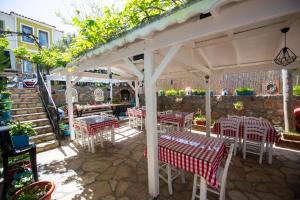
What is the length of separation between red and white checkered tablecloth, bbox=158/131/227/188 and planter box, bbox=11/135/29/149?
2573mm

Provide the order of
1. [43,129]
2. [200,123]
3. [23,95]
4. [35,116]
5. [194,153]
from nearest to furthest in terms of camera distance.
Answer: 1. [194,153]
2. [43,129]
3. [35,116]
4. [23,95]
5. [200,123]

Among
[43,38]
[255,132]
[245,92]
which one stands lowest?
[255,132]

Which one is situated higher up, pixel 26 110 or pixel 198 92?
pixel 198 92

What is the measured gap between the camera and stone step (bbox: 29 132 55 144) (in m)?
4.95

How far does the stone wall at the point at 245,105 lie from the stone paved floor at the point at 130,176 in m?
2.44

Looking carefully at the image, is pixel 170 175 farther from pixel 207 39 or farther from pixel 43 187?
pixel 207 39

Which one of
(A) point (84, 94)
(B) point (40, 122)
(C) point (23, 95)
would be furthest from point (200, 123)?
(A) point (84, 94)

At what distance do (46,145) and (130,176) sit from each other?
3.42 m

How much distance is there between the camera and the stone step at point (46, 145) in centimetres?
478

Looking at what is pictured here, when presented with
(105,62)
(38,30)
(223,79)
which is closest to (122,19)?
(105,62)

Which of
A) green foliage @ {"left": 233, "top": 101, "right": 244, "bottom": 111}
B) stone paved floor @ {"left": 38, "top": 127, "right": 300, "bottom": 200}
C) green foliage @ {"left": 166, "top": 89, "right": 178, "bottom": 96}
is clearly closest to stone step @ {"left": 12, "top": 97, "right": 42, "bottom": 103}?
stone paved floor @ {"left": 38, "top": 127, "right": 300, "bottom": 200}

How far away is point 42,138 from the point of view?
16.8 feet

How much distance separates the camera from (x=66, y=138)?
6074 millimetres

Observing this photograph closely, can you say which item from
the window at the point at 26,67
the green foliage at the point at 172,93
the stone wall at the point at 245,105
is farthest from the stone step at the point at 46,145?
the window at the point at 26,67
